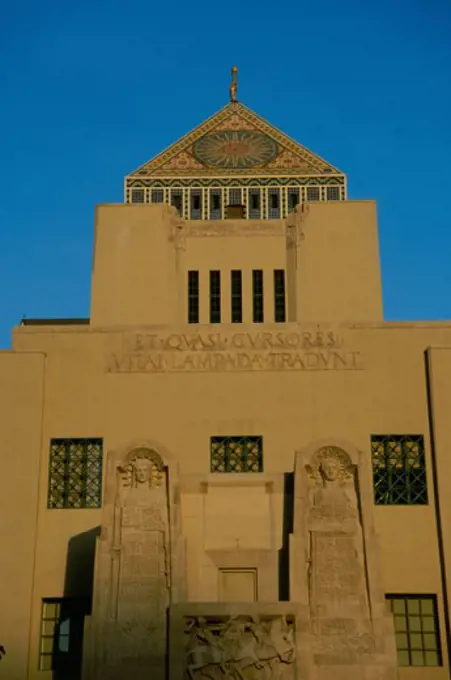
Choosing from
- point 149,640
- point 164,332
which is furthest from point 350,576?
point 164,332

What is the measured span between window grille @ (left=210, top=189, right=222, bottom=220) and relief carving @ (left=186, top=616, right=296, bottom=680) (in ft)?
76.9

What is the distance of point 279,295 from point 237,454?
858 centimetres

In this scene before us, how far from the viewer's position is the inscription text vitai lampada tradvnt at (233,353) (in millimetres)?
35531

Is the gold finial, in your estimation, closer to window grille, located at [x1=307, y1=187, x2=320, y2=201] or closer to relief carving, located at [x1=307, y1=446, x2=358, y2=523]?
window grille, located at [x1=307, y1=187, x2=320, y2=201]

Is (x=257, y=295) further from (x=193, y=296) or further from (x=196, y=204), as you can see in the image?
(x=196, y=204)

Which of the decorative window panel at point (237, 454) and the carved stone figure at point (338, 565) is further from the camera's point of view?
the decorative window panel at point (237, 454)

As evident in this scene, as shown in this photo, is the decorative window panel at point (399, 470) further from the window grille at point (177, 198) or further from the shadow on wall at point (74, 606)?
the window grille at point (177, 198)

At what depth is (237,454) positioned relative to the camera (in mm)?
34750

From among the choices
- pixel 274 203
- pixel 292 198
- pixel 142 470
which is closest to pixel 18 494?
pixel 142 470

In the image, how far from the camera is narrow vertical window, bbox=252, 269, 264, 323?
41.1 metres

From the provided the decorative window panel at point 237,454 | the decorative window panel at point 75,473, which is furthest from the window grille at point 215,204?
the decorative window panel at point 75,473

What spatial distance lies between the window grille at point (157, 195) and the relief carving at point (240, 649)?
24692mm

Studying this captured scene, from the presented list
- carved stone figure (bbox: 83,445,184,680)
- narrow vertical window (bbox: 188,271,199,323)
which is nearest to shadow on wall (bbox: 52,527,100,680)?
carved stone figure (bbox: 83,445,184,680)

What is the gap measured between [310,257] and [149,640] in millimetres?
18185
